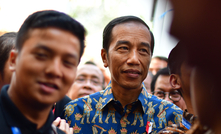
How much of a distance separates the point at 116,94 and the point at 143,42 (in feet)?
2.16

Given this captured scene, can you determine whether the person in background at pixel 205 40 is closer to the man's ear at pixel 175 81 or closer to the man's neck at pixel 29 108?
the man's neck at pixel 29 108

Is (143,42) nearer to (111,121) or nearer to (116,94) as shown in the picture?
(116,94)

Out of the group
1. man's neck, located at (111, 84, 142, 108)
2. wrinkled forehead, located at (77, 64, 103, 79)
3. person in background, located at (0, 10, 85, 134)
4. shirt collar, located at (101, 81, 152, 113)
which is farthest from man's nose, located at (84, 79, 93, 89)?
person in background, located at (0, 10, 85, 134)

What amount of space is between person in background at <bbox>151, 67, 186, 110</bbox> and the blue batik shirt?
3.19 feet

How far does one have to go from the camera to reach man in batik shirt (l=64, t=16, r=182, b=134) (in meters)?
2.30

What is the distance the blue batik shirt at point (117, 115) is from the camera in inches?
90.1

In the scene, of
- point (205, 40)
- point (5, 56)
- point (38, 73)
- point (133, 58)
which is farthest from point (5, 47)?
point (205, 40)

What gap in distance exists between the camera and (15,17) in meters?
6.65

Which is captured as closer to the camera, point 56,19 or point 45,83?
point 45,83

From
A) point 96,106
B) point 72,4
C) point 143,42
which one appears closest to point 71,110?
point 96,106

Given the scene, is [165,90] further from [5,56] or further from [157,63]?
[5,56]

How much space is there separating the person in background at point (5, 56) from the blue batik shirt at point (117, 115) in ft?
2.30

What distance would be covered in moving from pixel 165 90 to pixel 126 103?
1335mm

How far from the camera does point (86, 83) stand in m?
3.85
